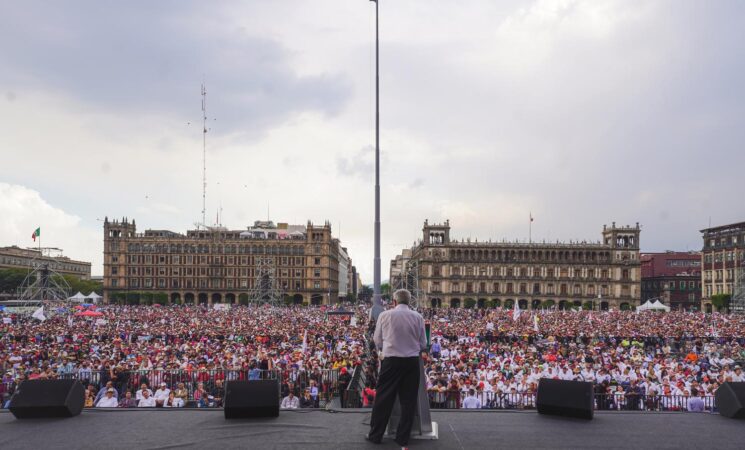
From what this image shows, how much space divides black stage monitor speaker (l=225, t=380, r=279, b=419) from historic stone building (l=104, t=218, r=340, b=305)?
351ft

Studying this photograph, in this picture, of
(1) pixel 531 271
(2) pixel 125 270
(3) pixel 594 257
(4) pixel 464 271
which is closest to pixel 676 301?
(3) pixel 594 257

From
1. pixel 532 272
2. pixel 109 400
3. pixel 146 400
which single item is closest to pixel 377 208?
pixel 146 400

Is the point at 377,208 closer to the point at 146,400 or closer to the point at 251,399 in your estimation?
the point at 251,399

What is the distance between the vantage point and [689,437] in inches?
281

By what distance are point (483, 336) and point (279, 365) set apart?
16233 mm

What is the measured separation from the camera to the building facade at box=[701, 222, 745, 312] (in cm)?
9016

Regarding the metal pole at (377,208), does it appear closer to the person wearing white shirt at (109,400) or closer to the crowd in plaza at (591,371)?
the crowd in plaza at (591,371)

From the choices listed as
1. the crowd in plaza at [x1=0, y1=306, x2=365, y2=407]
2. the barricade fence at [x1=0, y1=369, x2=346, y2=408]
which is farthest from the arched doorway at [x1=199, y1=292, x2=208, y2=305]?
the barricade fence at [x1=0, y1=369, x2=346, y2=408]

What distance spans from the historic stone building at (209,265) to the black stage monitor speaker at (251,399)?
107m

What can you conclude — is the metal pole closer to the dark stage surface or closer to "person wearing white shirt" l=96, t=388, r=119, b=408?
the dark stage surface

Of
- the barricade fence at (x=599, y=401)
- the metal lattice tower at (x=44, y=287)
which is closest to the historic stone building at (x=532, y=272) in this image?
the metal lattice tower at (x=44, y=287)

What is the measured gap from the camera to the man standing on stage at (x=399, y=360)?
22.6ft

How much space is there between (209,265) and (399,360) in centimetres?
11275

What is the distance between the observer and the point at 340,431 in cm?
742
